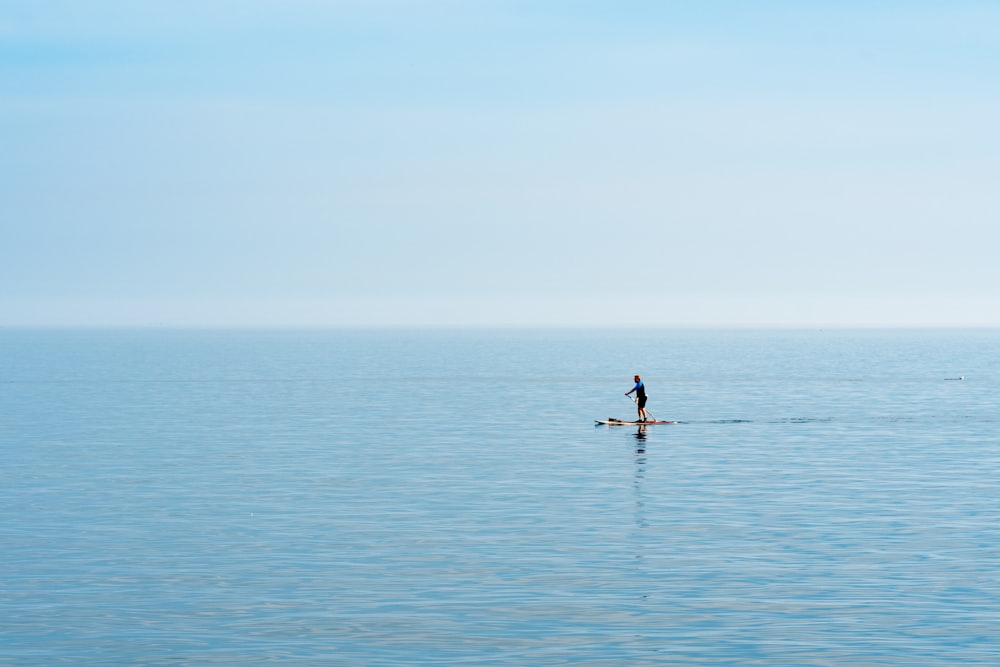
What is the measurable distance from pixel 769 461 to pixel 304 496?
71.8 ft

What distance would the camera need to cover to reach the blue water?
86.6 feet

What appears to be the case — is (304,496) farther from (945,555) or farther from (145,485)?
(945,555)

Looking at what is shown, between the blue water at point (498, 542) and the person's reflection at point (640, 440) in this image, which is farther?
the person's reflection at point (640, 440)

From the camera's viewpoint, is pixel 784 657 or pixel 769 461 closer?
pixel 784 657

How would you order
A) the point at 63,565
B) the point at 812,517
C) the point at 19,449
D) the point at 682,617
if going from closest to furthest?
the point at 682,617 < the point at 63,565 < the point at 812,517 < the point at 19,449

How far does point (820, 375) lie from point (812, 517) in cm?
11558

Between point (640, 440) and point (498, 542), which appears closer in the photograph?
point (498, 542)

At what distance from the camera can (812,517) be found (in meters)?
41.4

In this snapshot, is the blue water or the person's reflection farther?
the person's reflection

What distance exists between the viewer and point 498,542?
121 ft

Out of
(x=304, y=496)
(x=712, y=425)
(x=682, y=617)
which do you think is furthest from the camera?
(x=712, y=425)

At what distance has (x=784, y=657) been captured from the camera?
25.1 metres

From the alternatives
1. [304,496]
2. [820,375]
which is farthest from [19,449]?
[820,375]

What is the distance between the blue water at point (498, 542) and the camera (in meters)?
26.4
